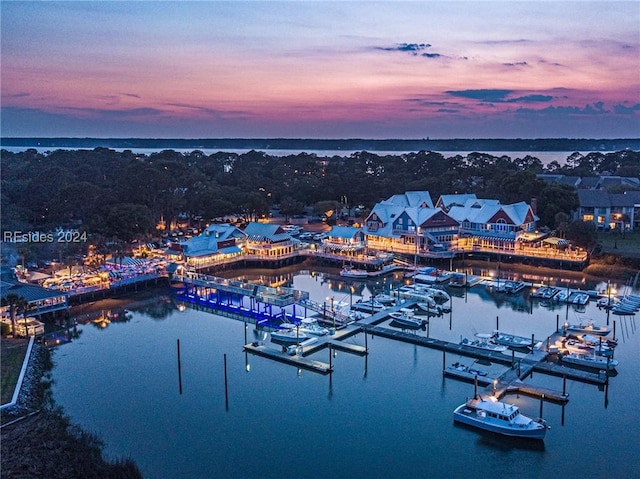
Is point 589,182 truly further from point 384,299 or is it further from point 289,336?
point 289,336

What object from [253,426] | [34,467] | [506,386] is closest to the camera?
[34,467]

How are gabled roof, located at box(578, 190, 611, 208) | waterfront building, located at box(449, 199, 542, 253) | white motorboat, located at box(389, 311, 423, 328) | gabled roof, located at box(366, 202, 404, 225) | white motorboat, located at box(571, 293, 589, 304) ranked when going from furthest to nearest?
gabled roof, located at box(578, 190, 611, 208)
gabled roof, located at box(366, 202, 404, 225)
waterfront building, located at box(449, 199, 542, 253)
white motorboat, located at box(571, 293, 589, 304)
white motorboat, located at box(389, 311, 423, 328)

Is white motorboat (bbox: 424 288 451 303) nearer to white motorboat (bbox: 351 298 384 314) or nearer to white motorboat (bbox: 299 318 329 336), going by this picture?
white motorboat (bbox: 351 298 384 314)

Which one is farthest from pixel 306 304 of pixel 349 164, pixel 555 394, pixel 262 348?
pixel 349 164

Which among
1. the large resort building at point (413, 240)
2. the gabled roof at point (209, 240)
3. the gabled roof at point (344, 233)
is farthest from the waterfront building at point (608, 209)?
the gabled roof at point (209, 240)

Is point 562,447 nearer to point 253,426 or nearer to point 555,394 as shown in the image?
point 555,394

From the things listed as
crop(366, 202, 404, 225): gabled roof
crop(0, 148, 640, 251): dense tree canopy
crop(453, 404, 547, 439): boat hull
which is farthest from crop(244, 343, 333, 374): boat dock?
crop(366, 202, 404, 225): gabled roof
